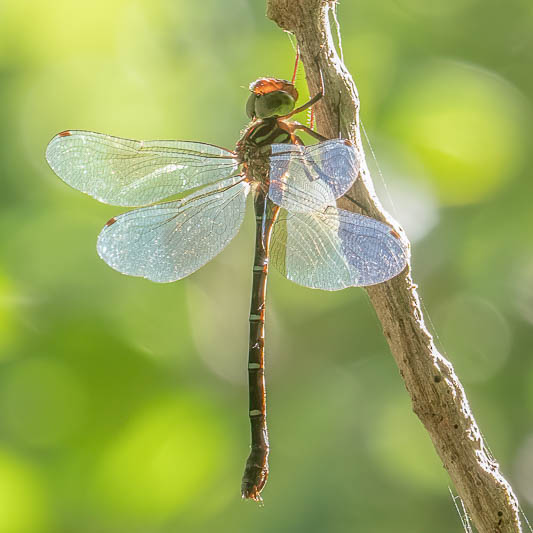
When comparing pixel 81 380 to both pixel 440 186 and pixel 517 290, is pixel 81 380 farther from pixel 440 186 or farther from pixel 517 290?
pixel 517 290

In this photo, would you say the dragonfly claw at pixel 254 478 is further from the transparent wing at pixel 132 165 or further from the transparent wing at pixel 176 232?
the transparent wing at pixel 132 165

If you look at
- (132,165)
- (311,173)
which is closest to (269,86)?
(311,173)

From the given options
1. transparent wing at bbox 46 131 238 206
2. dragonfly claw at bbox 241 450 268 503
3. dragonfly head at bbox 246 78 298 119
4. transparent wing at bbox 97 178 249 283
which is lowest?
dragonfly claw at bbox 241 450 268 503

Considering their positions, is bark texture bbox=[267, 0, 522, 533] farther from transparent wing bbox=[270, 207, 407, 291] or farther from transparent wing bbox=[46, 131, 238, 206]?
transparent wing bbox=[46, 131, 238, 206]

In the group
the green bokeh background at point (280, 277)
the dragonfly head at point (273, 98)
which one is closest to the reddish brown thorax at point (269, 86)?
the dragonfly head at point (273, 98)

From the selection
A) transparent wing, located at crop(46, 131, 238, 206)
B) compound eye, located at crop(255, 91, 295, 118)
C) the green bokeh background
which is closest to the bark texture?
compound eye, located at crop(255, 91, 295, 118)

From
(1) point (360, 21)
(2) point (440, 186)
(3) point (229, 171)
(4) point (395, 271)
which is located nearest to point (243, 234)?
(3) point (229, 171)

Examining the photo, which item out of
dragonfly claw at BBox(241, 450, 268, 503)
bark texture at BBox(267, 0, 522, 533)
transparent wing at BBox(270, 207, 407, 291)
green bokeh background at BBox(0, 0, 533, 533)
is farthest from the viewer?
green bokeh background at BBox(0, 0, 533, 533)

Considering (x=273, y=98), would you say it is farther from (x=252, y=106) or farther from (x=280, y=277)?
(x=280, y=277)
